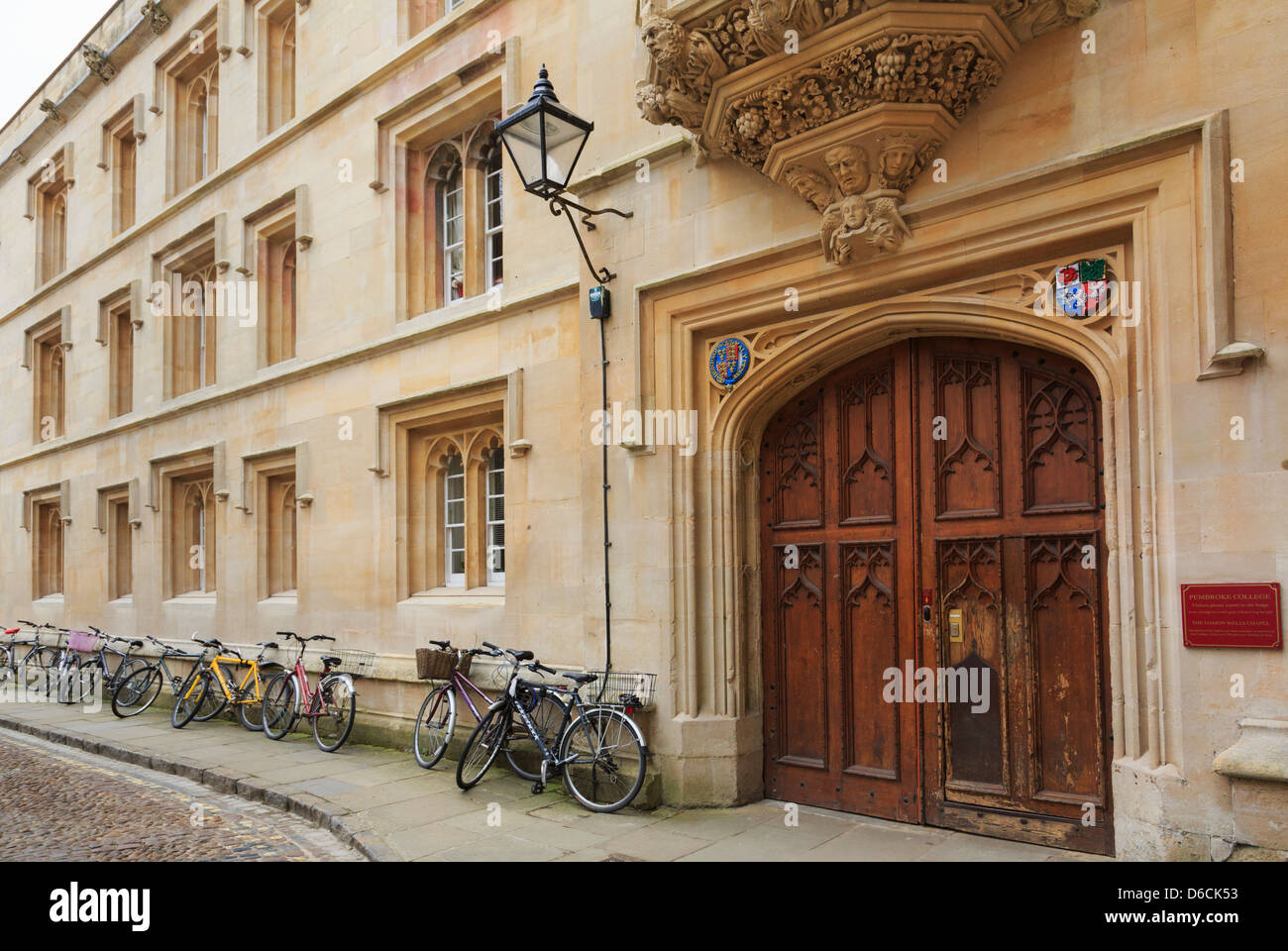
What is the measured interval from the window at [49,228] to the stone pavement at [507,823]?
1291 centimetres

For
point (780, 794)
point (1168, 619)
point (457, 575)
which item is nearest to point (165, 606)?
point (457, 575)

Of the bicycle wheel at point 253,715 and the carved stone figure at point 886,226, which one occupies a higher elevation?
the carved stone figure at point 886,226

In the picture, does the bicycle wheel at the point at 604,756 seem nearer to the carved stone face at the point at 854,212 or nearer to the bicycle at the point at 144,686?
the carved stone face at the point at 854,212

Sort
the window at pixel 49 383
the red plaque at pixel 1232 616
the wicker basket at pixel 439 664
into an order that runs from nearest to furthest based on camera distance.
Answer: the red plaque at pixel 1232 616 < the wicker basket at pixel 439 664 < the window at pixel 49 383

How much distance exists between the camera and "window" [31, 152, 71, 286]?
62.6 ft

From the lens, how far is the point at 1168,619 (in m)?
4.97

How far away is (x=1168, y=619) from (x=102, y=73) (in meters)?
18.0

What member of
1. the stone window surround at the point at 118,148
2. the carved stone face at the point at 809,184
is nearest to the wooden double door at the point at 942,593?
the carved stone face at the point at 809,184

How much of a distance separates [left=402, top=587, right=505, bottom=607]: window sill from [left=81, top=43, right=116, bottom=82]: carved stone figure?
39.7 feet

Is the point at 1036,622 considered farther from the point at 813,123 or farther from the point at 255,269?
the point at 255,269

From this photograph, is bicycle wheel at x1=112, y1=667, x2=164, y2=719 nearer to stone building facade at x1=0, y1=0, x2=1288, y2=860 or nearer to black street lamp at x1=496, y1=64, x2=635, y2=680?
stone building facade at x1=0, y1=0, x2=1288, y2=860

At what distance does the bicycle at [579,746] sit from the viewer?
707 centimetres

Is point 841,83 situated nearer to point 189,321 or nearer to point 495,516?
point 495,516

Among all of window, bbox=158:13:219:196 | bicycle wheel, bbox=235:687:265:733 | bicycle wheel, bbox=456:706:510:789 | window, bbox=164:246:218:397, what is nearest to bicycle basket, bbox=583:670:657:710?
bicycle wheel, bbox=456:706:510:789
